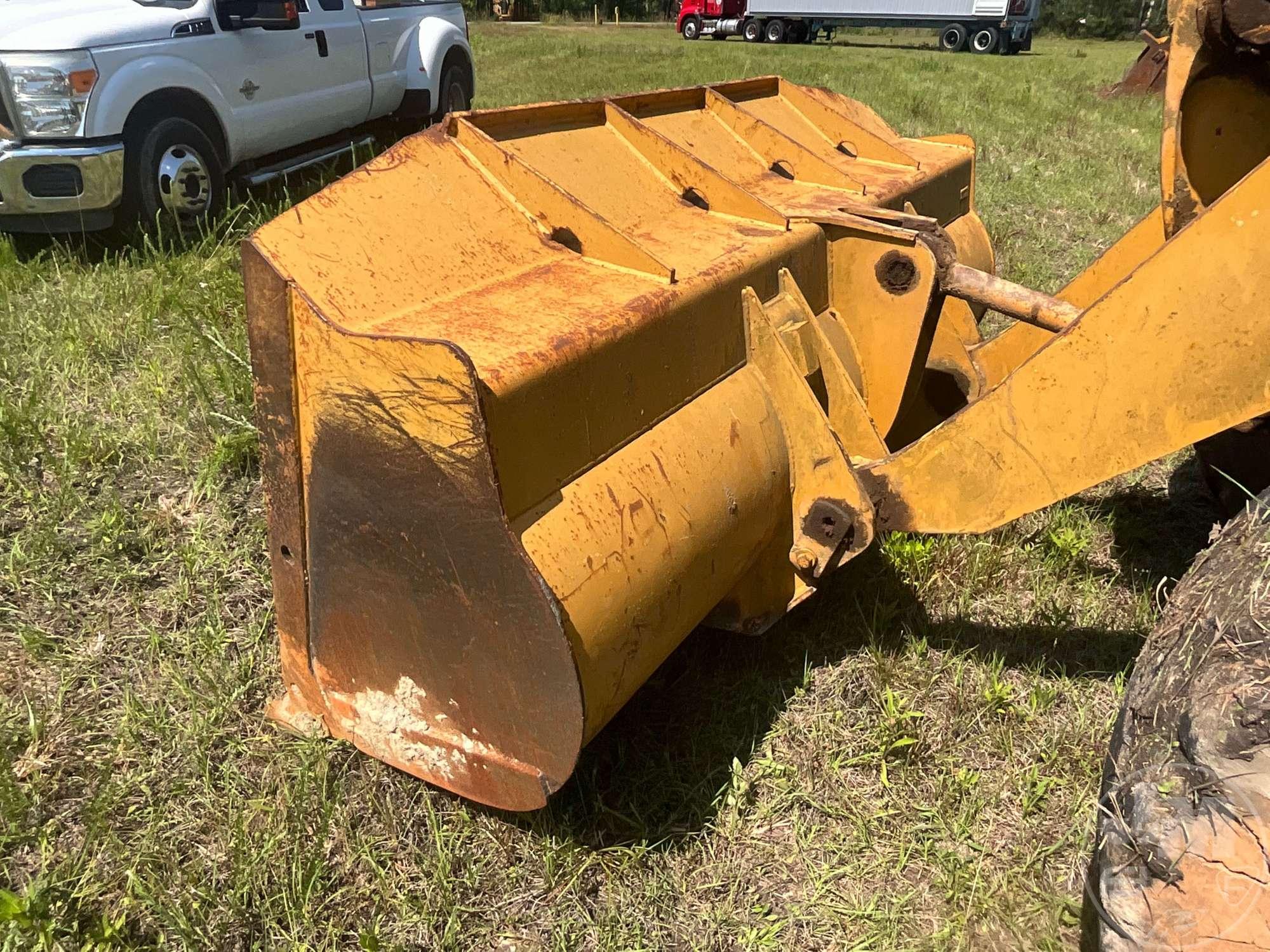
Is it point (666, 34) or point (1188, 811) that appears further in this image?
point (666, 34)

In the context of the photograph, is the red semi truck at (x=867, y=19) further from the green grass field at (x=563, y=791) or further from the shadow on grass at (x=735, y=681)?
the shadow on grass at (x=735, y=681)

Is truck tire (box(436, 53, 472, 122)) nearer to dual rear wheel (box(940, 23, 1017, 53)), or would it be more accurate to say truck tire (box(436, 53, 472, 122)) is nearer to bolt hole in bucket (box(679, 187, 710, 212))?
bolt hole in bucket (box(679, 187, 710, 212))

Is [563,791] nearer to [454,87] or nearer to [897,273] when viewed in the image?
[897,273]

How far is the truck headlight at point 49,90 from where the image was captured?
4.39 metres

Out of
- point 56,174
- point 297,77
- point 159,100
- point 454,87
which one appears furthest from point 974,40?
Answer: point 56,174

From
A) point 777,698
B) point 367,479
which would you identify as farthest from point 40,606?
point 777,698

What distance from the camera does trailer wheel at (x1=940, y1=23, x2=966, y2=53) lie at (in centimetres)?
3141

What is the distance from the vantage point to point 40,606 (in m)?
2.63

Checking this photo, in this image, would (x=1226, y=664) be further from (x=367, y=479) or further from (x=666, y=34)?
(x=666, y=34)

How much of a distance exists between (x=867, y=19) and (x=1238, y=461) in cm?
3383

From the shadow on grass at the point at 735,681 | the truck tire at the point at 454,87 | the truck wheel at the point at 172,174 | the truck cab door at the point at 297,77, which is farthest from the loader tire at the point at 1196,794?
the truck tire at the point at 454,87

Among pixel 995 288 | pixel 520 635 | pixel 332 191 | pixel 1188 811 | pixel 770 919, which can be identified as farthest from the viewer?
pixel 995 288

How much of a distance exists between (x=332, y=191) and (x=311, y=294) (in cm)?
29

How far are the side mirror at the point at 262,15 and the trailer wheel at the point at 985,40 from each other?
3045 centimetres
